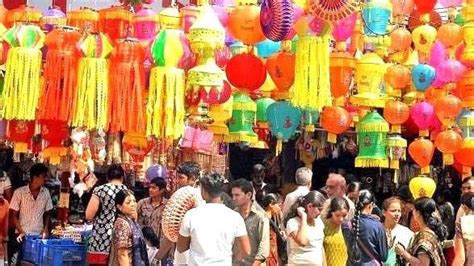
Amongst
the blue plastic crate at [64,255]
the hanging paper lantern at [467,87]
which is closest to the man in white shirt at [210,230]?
the blue plastic crate at [64,255]

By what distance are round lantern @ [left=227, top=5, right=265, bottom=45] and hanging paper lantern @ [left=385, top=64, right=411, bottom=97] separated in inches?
52.6

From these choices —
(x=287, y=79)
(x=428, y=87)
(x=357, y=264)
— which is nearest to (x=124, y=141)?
(x=287, y=79)

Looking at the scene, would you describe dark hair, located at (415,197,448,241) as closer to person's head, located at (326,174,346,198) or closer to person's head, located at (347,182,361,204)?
person's head, located at (326,174,346,198)

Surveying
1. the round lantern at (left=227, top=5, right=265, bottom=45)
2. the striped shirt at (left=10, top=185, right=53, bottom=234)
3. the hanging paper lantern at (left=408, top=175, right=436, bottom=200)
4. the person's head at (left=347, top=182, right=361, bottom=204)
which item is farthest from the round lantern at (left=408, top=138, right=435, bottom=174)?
the striped shirt at (left=10, top=185, right=53, bottom=234)

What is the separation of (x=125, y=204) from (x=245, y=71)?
1392mm

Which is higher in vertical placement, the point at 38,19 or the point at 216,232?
the point at 38,19

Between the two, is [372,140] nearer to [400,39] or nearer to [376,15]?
[400,39]

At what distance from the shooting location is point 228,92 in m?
7.34

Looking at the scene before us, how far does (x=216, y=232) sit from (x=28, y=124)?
2147mm

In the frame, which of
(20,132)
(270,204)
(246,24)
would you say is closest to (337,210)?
(270,204)

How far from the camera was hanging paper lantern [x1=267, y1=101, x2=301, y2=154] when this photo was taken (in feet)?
25.7

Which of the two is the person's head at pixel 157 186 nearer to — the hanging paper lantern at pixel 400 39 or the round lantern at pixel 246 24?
the round lantern at pixel 246 24

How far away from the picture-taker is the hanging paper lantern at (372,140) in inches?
322

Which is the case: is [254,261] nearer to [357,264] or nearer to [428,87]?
[357,264]
